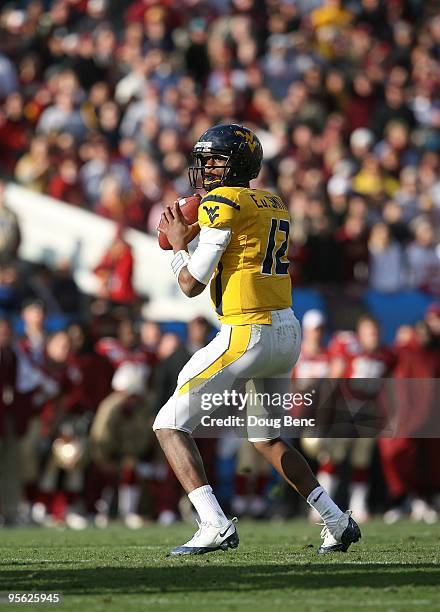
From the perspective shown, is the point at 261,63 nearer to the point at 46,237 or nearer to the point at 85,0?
the point at 85,0

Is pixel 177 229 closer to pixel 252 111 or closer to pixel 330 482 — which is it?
pixel 330 482

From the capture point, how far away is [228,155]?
24.0 ft

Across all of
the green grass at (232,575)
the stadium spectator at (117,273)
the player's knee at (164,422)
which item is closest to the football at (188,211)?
the player's knee at (164,422)

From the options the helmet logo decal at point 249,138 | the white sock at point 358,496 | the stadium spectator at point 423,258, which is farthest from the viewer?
the stadium spectator at point 423,258

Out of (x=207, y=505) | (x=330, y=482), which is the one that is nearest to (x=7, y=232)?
(x=330, y=482)

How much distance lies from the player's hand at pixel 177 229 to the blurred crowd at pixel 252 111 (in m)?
7.19

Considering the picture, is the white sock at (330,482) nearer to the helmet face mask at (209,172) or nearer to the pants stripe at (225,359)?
the helmet face mask at (209,172)

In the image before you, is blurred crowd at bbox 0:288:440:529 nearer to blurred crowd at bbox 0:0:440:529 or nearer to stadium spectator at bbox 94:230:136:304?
blurred crowd at bbox 0:0:440:529

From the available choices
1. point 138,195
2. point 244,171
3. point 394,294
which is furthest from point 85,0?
point 244,171

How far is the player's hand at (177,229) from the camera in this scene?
7.17 meters

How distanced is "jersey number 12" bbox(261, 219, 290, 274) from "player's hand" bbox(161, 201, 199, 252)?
0.38 metres

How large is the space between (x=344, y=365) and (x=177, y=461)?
5642 millimetres

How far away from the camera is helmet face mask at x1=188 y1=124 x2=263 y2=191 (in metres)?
7.32

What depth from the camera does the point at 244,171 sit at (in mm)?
7395
